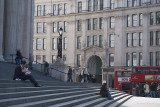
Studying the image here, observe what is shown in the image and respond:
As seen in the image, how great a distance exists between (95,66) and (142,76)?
23.8 metres

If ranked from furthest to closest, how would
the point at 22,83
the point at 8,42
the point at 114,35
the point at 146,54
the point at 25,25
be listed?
the point at 114,35 < the point at 146,54 < the point at 25,25 < the point at 8,42 < the point at 22,83

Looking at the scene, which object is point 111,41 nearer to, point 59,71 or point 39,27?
point 39,27

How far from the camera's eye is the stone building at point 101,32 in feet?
196

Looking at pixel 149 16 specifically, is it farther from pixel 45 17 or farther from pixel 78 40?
pixel 45 17

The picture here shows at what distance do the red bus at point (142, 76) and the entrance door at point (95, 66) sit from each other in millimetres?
21981

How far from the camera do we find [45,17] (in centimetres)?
7050

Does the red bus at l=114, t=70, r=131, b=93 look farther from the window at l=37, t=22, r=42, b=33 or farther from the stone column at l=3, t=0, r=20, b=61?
the window at l=37, t=22, r=42, b=33

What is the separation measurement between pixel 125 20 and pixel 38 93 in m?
49.0

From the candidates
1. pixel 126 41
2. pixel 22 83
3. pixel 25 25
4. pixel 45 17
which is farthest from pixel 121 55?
pixel 22 83

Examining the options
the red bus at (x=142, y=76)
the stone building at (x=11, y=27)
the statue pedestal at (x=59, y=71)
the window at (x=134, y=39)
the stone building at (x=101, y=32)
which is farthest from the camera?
the window at (x=134, y=39)

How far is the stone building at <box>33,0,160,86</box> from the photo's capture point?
5969 centimetres

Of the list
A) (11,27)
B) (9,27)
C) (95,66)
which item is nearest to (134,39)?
(95,66)

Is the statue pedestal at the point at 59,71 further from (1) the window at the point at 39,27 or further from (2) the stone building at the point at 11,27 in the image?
(1) the window at the point at 39,27

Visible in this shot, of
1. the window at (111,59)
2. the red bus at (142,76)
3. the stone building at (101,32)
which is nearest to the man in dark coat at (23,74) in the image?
the red bus at (142,76)
